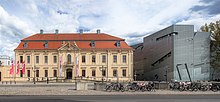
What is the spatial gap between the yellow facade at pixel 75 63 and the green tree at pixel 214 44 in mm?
19116

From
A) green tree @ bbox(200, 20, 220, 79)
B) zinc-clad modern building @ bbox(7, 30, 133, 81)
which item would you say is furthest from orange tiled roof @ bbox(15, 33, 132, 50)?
green tree @ bbox(200, 20, 220, 79)

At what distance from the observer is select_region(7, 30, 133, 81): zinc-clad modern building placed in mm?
70688

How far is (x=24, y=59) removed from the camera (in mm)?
71250

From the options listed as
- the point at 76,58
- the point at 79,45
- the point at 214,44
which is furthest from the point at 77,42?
the point at 214,44

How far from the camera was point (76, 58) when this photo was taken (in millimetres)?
70375

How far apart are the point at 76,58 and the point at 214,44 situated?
3284cm

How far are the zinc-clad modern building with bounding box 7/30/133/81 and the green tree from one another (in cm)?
1903

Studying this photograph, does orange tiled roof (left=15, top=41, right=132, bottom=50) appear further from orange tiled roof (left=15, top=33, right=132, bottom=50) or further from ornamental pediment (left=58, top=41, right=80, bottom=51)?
ornamental pediment (left=58, top=41, right=80, bottom=51)

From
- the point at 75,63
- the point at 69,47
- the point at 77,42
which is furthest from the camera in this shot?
the point at 77,42

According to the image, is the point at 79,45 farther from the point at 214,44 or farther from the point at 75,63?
the point at 214,44

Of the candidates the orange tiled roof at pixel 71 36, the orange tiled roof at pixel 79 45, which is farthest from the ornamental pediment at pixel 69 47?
the orange tiled roof at pixel 71 36

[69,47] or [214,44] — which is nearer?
[214,44]

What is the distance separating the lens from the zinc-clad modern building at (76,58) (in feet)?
232

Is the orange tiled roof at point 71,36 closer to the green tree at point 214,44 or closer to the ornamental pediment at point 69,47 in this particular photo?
the ornamental pediment at point 69,47
